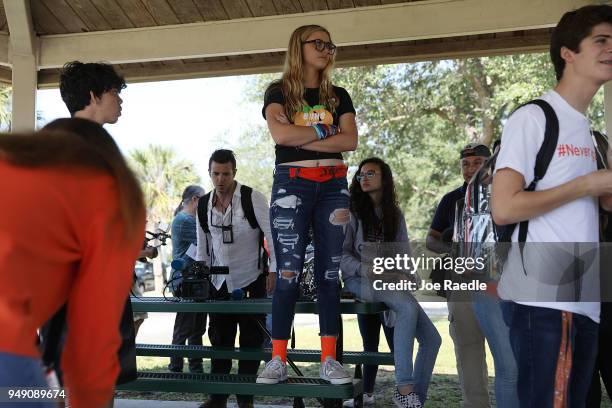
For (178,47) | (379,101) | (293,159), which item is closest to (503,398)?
(293,159)

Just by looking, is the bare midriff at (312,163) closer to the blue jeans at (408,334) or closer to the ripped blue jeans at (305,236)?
the ripped blue jeans at (305,236)

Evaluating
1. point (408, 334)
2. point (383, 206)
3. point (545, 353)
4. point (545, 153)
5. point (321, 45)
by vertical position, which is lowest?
point (408, 334)

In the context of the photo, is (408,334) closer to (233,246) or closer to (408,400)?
(408,400)

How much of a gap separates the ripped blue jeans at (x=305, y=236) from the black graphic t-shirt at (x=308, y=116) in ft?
0.27

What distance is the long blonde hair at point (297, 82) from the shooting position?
3.74 meters

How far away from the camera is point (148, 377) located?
4.27 metres

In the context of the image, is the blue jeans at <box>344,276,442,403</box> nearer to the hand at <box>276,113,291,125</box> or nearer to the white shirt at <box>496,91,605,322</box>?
the hand at <box>276,113,291,125</box>

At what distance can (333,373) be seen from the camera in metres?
3.74

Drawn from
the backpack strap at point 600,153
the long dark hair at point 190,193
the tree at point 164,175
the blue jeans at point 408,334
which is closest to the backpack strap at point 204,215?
the blue jeans at point 408,334

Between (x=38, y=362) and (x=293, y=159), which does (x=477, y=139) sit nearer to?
(x=293, y=159)

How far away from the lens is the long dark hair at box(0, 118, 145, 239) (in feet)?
4.61

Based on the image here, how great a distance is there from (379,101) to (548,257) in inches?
765

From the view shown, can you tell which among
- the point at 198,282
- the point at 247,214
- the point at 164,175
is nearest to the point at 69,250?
the point at 198,282

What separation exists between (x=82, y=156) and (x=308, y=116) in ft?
7.75
